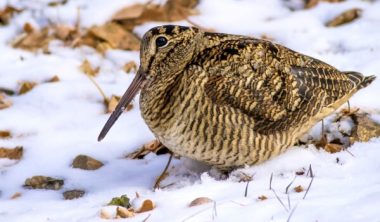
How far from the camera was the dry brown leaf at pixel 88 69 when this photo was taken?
618 cm

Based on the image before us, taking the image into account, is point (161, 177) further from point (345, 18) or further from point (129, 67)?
point (345, 18)

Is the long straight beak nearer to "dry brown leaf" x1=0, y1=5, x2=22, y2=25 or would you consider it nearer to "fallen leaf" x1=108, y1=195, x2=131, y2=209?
"fallen leaf" x1=108, y1=195, x2=131, y2=209

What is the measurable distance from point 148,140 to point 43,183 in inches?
29.1

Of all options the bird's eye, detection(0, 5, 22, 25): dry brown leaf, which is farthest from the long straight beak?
detection(0, 5, 22, 25): dry brown leaf

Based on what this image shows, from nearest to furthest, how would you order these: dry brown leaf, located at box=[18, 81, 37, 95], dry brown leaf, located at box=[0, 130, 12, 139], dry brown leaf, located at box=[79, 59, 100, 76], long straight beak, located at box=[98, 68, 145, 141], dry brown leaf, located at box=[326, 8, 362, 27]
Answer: long straight beak, located at box=[98, 68, 145, 141] < dry brown leaf, located at box=[0, 130, 12, 139] < dry brown leaf, located at box=[18, 81, 37, 95] < dry brown leaf, located at box=[79, 59, 100, 76] < dry brown leaf, located at box=[326, 8, 362, 27]

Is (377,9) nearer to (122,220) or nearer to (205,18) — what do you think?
(205,18)

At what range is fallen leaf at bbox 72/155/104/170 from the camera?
4.92 metres

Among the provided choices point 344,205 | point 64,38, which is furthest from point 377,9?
point 344,205

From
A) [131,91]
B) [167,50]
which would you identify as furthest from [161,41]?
[131,91]

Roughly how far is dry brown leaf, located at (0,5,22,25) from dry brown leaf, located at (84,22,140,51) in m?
0.72

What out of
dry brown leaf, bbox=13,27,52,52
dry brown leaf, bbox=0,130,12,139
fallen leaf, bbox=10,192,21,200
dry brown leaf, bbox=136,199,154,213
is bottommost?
fallen leaf, bbox=10,192,21,200

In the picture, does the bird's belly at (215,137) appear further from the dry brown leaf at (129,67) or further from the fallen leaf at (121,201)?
the dry brown leaf at (129,67)

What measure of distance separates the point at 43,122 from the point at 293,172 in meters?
1.87

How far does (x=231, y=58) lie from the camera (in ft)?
14.5
